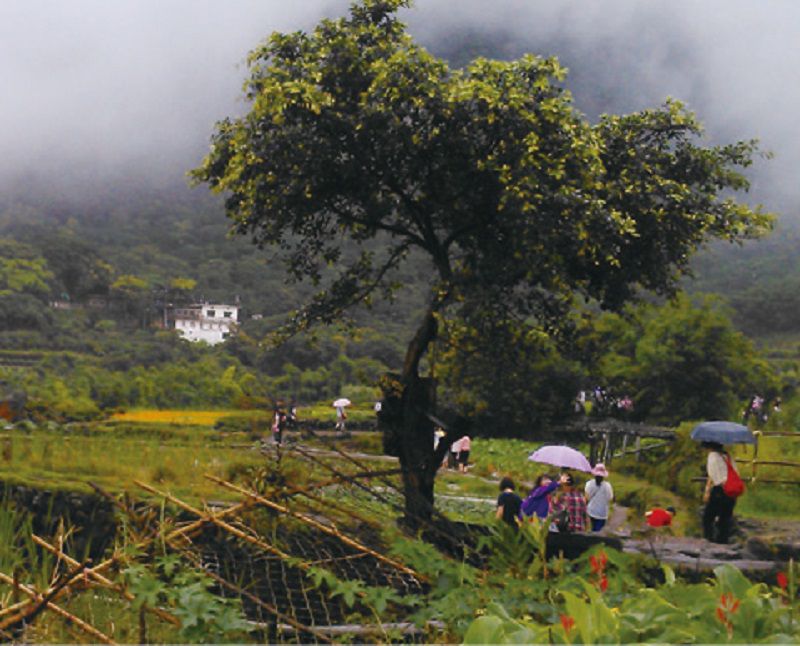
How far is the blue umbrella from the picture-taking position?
1067 cm

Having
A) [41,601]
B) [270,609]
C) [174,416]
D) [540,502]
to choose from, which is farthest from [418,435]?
[174,416]

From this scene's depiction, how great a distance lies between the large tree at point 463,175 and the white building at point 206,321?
45802mm

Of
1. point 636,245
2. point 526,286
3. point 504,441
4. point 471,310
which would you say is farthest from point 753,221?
point 504,441

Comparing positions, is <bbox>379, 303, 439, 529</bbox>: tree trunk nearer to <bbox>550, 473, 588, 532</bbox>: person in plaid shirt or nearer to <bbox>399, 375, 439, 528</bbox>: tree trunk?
<bbox>399, 375, 439, 528</bbox>: tree trunk

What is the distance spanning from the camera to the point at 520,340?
10.5 meters

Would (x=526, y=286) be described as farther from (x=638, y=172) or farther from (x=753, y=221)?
(x=753, y=221)

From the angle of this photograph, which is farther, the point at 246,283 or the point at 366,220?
the point at 246,283

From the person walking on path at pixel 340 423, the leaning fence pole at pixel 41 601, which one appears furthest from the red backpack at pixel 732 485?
the person walking on path at pixel 340 423

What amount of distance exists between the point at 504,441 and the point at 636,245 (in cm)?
1983

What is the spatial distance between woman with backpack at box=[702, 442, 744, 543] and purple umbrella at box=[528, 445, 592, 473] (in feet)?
5.07

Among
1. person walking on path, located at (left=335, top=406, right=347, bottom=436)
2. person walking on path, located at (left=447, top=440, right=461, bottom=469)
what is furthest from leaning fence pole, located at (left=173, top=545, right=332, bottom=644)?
person walking on path, located at (left=335, top=406, right=347, bottom=436)

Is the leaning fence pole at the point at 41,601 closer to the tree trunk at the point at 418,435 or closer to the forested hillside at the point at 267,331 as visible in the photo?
the forested hillside at the point at 267,331

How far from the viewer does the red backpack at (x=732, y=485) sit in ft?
30.8

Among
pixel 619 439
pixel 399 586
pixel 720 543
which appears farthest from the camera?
pixel 619 439
